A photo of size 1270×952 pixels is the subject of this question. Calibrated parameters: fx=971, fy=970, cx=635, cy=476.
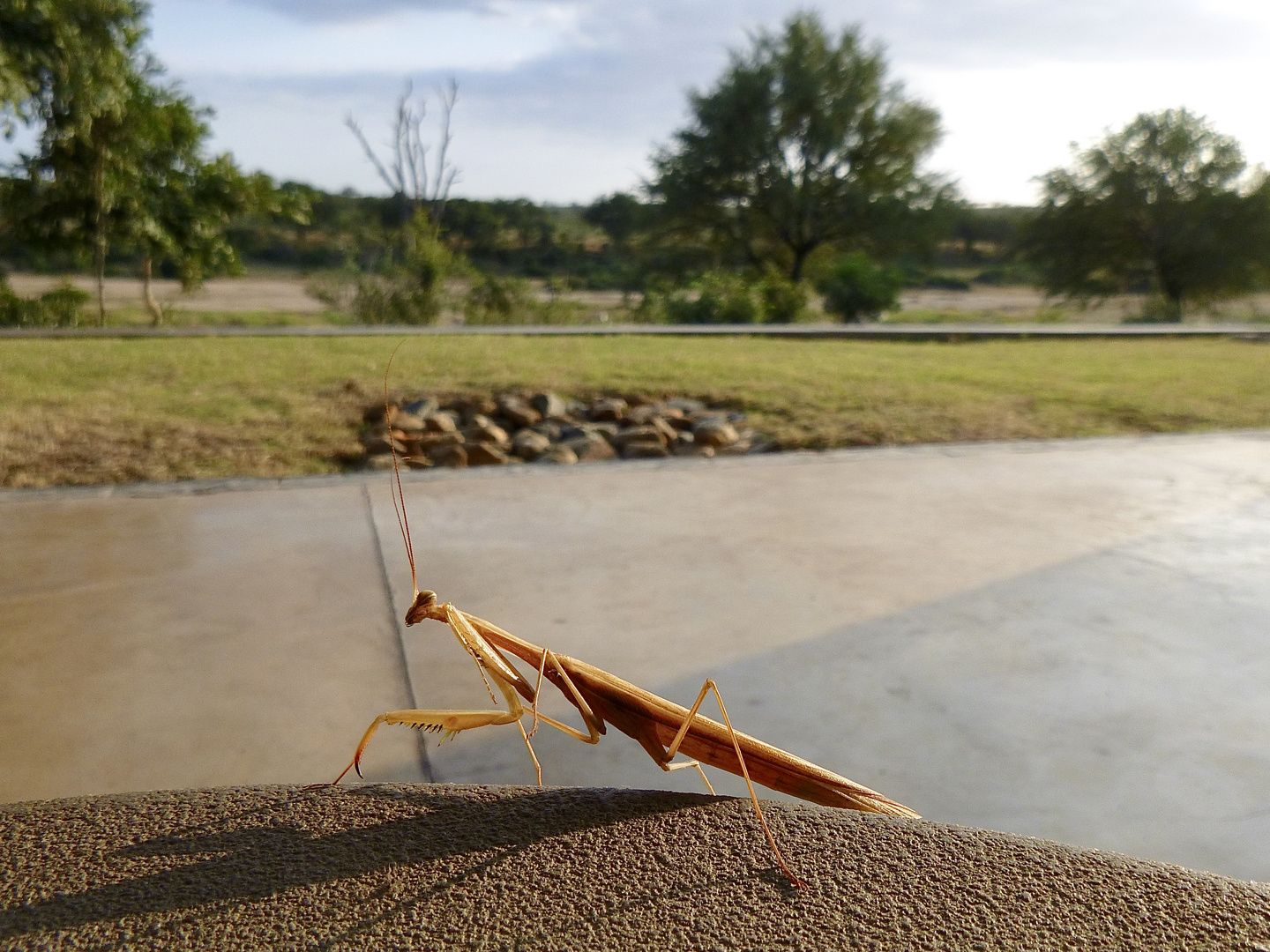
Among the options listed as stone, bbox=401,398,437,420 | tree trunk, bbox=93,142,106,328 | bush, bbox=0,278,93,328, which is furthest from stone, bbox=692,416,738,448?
tree trunk, bbox=93,142,106,328

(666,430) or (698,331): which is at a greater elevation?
(698,331)

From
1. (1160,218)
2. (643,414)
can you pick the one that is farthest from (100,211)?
(1160,218)

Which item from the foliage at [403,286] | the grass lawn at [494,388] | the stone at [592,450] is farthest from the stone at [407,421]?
the foliage at [403,286]

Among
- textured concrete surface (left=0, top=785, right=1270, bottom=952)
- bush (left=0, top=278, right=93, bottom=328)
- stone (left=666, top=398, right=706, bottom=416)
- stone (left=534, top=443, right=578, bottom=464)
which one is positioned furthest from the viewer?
bush (left=0, top=278, right=93, bottom=328)

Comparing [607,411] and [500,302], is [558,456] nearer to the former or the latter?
[607,411]

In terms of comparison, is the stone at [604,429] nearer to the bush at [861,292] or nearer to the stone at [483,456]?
the stone at [483,456]

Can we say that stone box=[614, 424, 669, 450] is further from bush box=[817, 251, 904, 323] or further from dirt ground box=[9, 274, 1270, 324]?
bush box=[817, 251, 904, 323]

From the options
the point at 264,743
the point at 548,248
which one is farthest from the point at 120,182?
the point at 548,248
